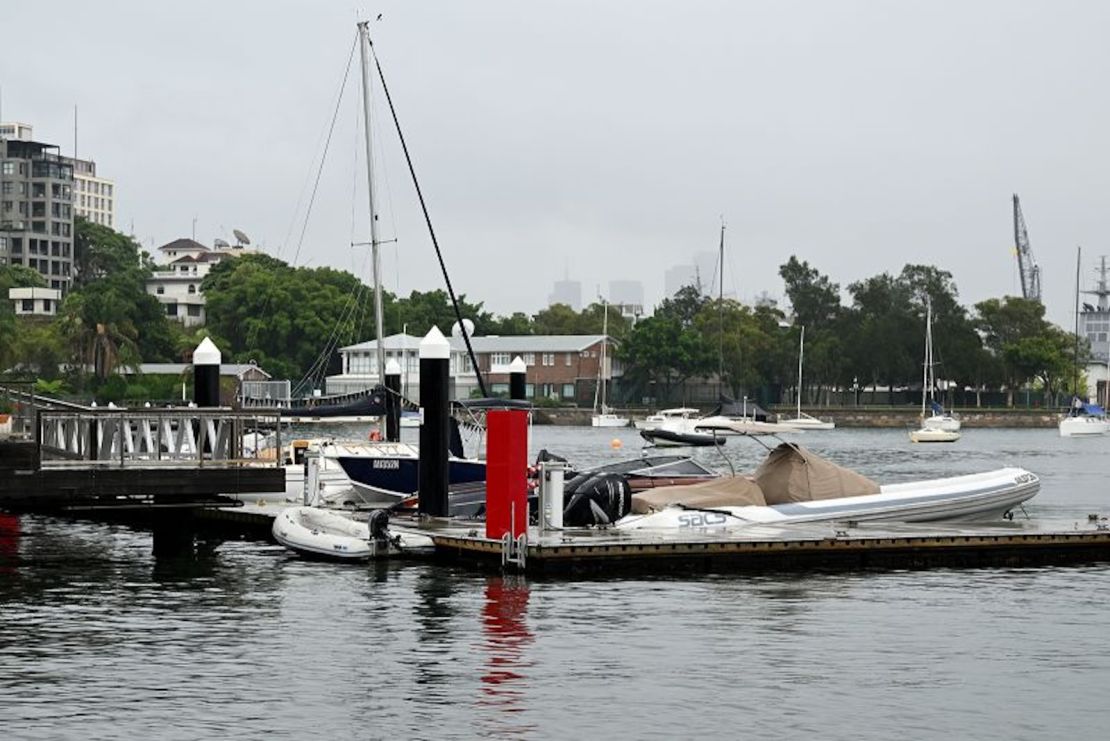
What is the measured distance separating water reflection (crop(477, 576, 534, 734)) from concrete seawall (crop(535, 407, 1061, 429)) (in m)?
140

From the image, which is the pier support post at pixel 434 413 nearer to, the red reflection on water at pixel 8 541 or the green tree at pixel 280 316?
the red reflection on water at pixel 8 541

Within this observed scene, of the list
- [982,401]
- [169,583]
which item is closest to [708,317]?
[982,401]

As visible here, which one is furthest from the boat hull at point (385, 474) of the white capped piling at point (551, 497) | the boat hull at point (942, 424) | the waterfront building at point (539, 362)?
the waterfront building at point (539, 362)

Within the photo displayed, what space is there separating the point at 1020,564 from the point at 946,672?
11.6 metres

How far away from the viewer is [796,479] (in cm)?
3778

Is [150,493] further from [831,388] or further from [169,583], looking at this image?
[831,388]

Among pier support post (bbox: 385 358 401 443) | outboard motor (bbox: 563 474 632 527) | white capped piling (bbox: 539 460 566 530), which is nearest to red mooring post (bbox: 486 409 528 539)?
white capped piling (bbox: 539 460 566 530)

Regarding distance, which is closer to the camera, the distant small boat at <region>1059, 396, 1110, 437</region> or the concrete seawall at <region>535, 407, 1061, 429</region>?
the distant small boat at <region>1059, 396, 1110, 437</region>

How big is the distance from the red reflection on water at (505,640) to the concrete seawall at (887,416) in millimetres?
139664

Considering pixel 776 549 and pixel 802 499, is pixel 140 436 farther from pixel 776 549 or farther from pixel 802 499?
pixel 802 499

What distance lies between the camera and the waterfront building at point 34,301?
18138 centimetres

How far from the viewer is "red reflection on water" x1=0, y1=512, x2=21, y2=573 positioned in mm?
36256

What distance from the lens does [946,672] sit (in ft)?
81.6

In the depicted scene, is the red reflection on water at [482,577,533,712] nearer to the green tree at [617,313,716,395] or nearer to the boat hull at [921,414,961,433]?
the boat hull at [921,414,961,433]
